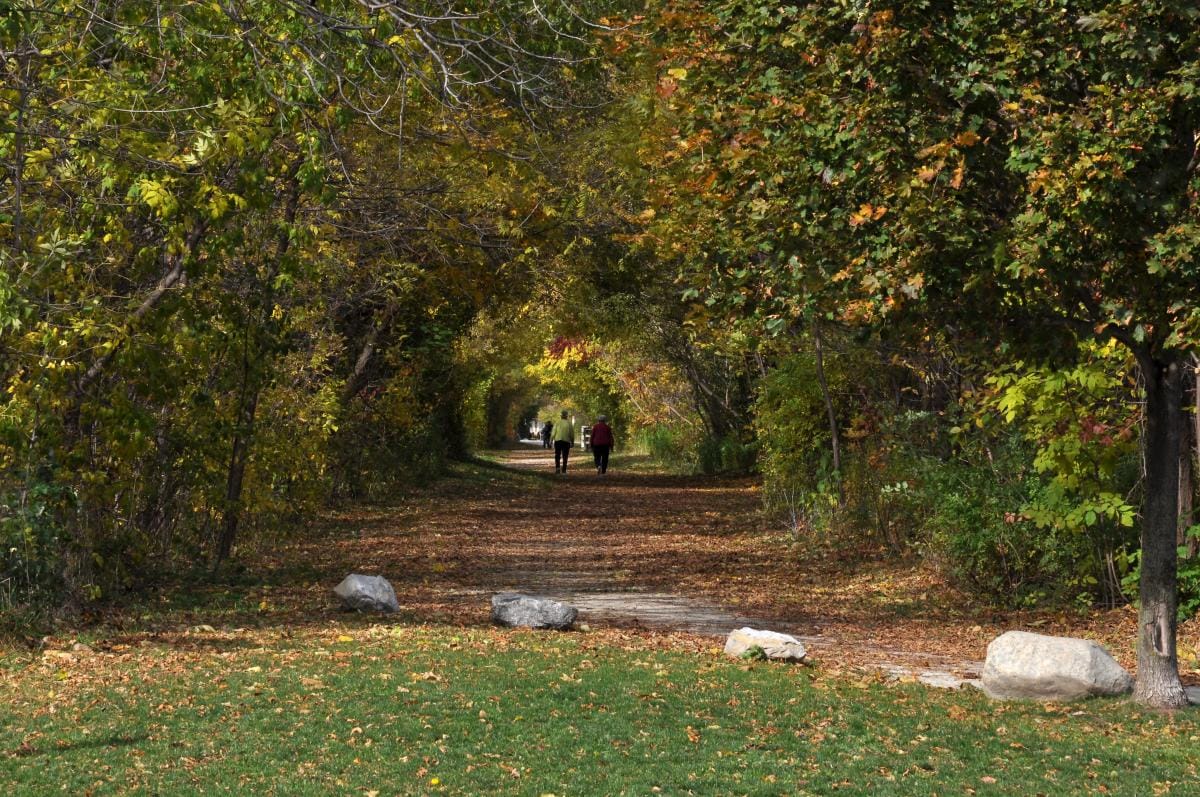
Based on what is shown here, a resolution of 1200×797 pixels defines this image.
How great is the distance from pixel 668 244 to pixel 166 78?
6.49 m

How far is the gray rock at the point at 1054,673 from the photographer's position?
30.3 feet

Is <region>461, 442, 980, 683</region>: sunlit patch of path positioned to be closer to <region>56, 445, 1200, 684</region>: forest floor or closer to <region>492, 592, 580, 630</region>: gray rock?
<region>56, 445, 1200, 684</region>: forest floor

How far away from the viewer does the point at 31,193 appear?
1084cm

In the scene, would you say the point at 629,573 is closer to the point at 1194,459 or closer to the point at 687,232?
the point at 687,232

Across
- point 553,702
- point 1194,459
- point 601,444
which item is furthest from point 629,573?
point 601,444

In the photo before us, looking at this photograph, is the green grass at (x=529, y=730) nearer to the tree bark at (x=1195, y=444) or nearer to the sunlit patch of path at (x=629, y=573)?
the sunlit patch of path at (x=629, y=573)

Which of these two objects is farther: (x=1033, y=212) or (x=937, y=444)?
(x=937, y=444)

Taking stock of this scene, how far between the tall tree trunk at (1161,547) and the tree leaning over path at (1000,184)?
13mm

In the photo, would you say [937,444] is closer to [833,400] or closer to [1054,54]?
[833,400]

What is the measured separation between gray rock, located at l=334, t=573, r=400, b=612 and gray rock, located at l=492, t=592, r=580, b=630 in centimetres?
111

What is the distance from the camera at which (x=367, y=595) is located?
1260 cm

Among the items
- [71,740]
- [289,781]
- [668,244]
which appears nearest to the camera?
[289,781]

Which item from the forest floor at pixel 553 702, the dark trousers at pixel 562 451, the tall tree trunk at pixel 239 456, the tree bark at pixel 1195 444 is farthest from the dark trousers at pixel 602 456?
the tree bark at pixel 1195 444

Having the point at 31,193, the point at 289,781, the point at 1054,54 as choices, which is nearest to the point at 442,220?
the point at 31,193
